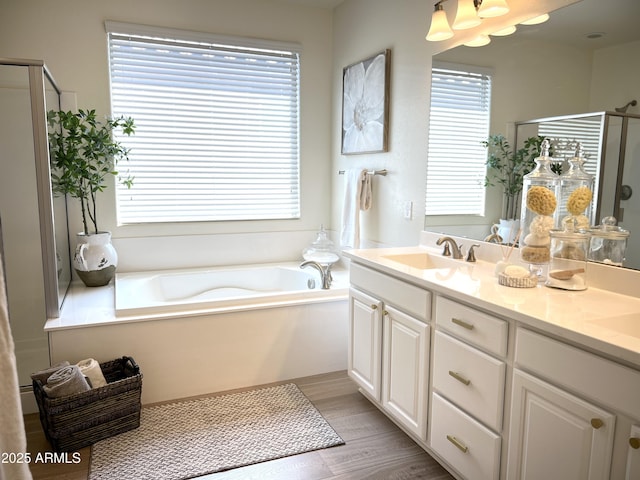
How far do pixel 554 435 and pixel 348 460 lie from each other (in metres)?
1.04

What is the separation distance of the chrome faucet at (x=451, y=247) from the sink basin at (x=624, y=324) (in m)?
1.02

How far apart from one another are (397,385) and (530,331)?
89cm

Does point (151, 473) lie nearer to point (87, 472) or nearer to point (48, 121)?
point (87, 472)

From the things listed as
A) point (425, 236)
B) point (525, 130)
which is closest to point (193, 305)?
point (425, 236)

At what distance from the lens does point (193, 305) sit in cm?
269

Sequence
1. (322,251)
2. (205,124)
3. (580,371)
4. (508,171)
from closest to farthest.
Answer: (580,371)
(508,171)
(205,124)
(322,251)

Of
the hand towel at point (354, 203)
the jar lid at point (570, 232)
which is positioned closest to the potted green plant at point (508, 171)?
the jar lid at point (570, 232)

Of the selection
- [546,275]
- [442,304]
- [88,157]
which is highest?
[88,157]

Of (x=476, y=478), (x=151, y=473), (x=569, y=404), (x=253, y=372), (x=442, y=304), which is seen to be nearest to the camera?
(x=569, y=404)

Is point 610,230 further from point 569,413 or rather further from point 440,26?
point 440,26

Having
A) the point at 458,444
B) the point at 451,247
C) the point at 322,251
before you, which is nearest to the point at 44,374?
the point at 458,444

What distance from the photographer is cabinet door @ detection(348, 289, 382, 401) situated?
90.9 inches

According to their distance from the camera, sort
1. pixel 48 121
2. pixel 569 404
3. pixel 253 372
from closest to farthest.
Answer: pixel 569 404 → pixel 48 121 → pixel 253 372

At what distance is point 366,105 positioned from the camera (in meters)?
3.27
